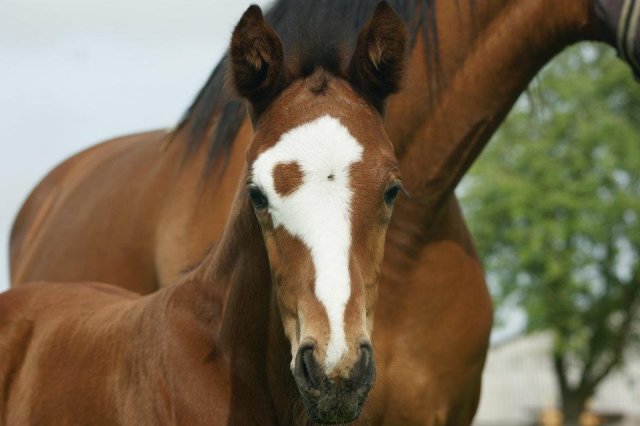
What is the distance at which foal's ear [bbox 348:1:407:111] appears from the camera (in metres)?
3.45

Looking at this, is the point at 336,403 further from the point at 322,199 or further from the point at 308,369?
the point at 322,199

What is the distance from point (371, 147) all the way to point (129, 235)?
225 centimetres

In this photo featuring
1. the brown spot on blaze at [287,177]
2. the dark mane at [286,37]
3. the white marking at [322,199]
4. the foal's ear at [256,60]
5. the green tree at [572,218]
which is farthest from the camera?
the green tree at [572,218]

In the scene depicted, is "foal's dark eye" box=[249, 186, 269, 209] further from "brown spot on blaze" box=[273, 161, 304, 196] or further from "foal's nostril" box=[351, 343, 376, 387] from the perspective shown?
"foal's nostril" box=[351, 343, 376, 387]

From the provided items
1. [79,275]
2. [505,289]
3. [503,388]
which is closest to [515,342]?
[503,388]

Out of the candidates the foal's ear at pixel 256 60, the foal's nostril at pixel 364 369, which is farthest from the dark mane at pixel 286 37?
the foal's nostril at pixel 364 369

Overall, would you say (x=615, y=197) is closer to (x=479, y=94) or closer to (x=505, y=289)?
(x=505, y=289)

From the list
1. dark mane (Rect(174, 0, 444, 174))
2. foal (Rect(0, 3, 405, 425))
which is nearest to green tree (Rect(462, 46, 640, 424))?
dark mane (Rect(174, 0, 444, 174))

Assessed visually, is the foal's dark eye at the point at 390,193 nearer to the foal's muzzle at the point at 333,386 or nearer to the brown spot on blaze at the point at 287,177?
the brown spot on blaze at the point at 287,177

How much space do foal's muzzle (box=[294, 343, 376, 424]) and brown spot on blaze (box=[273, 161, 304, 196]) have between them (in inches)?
18.2

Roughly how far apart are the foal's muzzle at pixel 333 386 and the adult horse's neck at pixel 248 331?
50 cm

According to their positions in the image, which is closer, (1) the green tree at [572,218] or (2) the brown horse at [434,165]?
(2) the brown horse at [434,165]

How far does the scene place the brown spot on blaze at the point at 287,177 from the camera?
3.10 m

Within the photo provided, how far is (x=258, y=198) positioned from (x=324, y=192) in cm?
23
